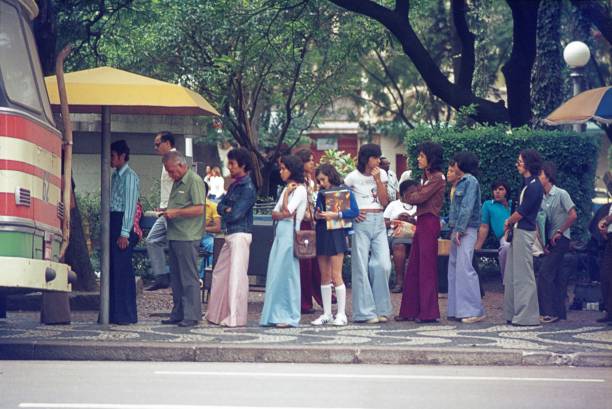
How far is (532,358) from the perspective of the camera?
1220 cm

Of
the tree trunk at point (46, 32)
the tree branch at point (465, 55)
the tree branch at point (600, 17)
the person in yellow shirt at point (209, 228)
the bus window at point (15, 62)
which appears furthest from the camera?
the tree branch at point (600, 17)

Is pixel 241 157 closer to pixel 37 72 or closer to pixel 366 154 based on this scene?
pixel 366 154

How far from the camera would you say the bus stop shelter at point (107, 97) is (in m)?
13.6

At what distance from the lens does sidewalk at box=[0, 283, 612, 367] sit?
1225 cm

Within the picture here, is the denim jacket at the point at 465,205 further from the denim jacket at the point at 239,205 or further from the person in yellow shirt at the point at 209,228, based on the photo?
the person in yellow shirt at the point at 209,228

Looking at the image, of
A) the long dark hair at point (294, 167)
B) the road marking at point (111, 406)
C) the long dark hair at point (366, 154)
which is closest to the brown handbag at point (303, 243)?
the long dark hair at point (294, 167)

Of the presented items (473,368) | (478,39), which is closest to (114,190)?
(473,368)

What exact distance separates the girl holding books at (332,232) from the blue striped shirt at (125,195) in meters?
1.99

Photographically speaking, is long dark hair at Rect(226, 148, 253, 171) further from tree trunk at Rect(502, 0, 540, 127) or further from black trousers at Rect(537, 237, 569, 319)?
tree trunk at Rect(502, 0, 540, 127)

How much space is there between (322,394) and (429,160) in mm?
5369

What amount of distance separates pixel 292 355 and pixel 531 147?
24.4 ft

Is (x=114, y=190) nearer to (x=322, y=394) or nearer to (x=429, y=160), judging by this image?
(x=429, y=160)

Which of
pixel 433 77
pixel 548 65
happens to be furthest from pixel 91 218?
pixel 548 65

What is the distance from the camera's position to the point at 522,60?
2023 cm
